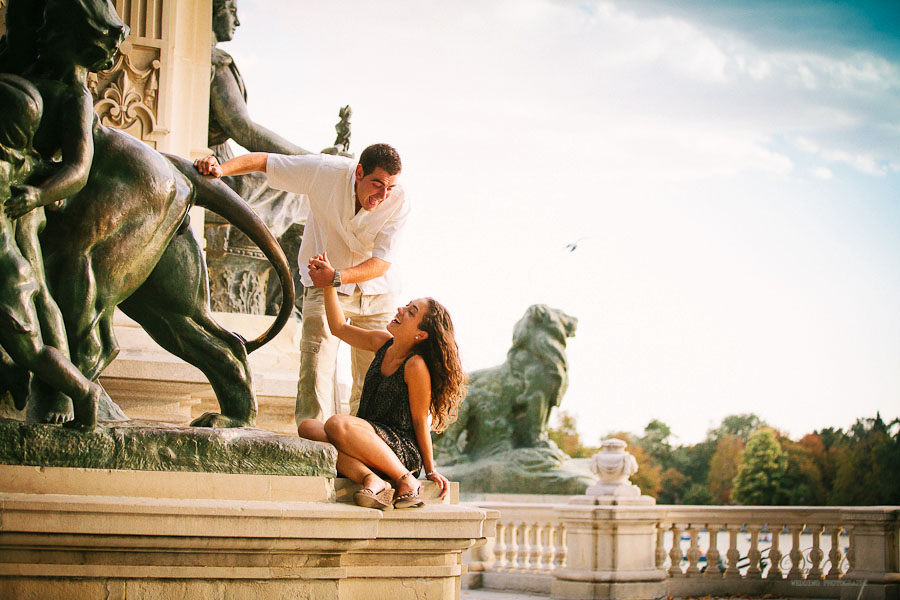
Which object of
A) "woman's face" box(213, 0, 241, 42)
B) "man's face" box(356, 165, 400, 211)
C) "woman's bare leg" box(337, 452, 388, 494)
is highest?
"woman's face" box(213, 0, 241, 42)

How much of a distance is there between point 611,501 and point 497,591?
1.78 meters

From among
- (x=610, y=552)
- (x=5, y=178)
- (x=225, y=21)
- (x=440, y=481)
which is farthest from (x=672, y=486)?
(x=5, y=178)

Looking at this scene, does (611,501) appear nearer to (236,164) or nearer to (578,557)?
(578,557)

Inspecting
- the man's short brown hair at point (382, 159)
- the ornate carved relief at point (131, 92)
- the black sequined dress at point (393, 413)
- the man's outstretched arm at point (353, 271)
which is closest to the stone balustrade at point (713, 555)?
the ornate carved relief at point (131, 92)

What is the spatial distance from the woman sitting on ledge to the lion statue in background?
14.1 meters

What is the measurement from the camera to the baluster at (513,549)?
44.0 feet

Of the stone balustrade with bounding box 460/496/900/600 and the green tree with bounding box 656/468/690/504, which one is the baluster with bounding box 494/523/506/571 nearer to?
the stone balustrade with bounding box 460/496/900/600

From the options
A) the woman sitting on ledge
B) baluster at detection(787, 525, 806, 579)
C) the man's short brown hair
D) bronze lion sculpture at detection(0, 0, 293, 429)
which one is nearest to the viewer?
bronze lion sculpture at detection(0, 0, 293, 429)

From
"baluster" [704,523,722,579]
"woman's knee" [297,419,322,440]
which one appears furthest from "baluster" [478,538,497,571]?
"woman's knee" [297,419,322,440]

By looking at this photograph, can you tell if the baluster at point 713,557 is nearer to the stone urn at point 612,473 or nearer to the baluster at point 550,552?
the stone urn at point 612,473

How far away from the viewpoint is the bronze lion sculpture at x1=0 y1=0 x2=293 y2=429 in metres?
4.03

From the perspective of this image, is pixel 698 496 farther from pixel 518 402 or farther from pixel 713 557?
pixel 713 557

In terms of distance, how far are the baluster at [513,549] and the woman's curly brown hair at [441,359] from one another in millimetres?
9065

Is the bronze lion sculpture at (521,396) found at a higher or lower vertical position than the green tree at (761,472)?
higher
